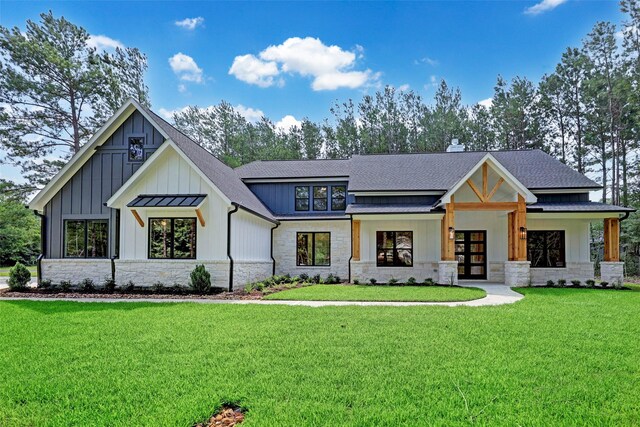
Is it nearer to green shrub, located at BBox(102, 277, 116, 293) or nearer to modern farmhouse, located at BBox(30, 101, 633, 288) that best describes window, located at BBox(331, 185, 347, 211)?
modern farmhouse, located at BBox(30, 101, 633, 288)

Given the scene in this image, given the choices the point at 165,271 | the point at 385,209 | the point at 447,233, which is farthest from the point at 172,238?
the point at 447,233

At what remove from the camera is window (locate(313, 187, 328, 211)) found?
19.8 metres

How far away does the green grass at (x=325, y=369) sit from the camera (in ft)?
11.2

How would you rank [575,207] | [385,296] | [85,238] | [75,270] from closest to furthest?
[385,296]
[75,270]
[85,238]
[575,207]

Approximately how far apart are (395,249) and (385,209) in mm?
2238

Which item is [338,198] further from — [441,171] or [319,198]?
[441,171]

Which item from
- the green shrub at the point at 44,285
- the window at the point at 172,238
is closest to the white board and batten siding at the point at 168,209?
the window at the point at 172,238

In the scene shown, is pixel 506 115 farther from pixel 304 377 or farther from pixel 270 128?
pixel 304 377

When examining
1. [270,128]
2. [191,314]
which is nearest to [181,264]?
[191,314]

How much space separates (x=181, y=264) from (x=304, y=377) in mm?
10247

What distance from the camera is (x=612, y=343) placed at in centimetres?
577

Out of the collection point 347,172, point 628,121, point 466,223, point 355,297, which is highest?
point 628,121

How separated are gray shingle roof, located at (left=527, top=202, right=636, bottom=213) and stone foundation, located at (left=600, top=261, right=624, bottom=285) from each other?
2.21 metres

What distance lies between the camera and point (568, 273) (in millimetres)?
16453
